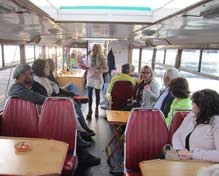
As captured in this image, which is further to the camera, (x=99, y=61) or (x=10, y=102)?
(x=99, y=61)

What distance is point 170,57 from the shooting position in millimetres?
4434

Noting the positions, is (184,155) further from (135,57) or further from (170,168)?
(135,57)

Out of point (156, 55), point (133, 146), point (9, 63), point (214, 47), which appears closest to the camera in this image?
point (133, 146)

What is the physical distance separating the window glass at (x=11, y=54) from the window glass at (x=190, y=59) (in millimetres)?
2520

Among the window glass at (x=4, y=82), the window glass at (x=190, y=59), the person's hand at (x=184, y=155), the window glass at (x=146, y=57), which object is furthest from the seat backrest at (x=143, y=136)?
the window glass at (x=146, y=57)

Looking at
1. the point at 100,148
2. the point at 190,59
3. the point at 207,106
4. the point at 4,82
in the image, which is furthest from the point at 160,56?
the point at 207,106

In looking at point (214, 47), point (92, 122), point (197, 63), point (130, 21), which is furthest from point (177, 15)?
point (92, 122)

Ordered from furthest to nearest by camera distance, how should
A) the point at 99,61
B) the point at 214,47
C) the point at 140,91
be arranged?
the point at 99,61 < the point at 140,91 < the point at 214,47

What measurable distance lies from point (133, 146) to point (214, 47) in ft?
4.87

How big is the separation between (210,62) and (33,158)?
2349 mm

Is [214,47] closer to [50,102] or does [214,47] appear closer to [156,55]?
[50,102]

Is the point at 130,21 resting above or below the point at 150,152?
above

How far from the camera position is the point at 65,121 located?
2395mm

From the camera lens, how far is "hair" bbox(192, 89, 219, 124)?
1.84 m
